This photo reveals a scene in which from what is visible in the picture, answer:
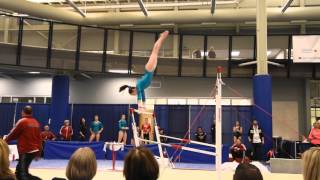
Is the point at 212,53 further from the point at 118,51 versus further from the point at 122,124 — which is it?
the point at 122,124

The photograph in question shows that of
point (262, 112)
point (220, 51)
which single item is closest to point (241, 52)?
point (220, 51)

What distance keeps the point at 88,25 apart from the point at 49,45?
89.0 inches

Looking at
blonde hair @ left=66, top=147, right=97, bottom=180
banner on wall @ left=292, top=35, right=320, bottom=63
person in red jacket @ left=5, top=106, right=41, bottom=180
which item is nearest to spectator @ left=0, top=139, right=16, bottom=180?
blonde hair @ left=66, top=147, right=97, bottom=180

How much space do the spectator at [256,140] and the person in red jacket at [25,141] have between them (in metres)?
8.87

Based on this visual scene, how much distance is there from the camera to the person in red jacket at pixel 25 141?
576 centimetres

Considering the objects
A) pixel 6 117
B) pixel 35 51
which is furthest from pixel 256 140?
pixel 6 117

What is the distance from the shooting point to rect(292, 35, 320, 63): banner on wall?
47.7 feet

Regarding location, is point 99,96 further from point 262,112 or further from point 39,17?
point 262,112

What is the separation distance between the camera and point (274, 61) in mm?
15891

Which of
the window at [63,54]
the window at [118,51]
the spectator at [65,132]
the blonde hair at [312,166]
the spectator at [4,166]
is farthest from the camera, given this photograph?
the window at [118,51]

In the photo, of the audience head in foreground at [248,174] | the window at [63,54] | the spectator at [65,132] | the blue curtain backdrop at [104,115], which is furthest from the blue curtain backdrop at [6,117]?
the audience head in foreground at [248,174]

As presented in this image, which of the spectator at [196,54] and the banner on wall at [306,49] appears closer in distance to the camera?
the banner on wall at [306,49]

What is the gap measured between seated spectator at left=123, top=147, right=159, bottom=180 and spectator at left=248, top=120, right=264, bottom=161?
11.2 meters

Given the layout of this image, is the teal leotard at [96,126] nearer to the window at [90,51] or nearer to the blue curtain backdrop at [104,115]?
the blue curtain backdrop at [104,115]
